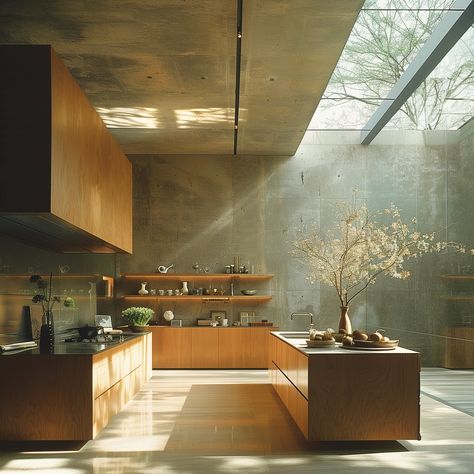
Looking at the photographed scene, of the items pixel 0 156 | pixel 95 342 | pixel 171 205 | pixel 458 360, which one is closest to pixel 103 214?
pixel 95 342

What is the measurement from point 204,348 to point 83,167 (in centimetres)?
572

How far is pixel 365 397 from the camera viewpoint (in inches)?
201

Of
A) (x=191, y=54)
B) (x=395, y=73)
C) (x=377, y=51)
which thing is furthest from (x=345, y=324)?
(x=395, y=73)

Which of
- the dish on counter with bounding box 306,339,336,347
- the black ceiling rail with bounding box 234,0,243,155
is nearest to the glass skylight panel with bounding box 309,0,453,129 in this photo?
the black ceiling rail with bounding box 234,0,243,155

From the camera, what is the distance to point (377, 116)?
33.6 feet

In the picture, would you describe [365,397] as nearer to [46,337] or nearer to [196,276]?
[46,337]

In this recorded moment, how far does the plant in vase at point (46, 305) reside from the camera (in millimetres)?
5730

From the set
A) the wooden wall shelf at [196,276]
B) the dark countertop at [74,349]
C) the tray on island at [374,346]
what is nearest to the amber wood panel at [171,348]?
the wooden wall shelf at [196,276]

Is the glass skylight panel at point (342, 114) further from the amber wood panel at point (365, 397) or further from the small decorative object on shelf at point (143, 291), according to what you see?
the amber wood panel at point (365, 397)

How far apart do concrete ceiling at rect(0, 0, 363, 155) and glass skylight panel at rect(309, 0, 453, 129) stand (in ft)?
2.06

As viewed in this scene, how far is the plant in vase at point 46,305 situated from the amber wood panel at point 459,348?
4.05m

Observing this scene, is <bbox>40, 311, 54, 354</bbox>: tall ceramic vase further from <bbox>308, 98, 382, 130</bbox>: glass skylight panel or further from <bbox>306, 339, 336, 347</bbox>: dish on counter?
<bbox>308, 98, 382, 130</bbox>: glass skylight panel

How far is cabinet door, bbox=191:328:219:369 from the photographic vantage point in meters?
10.8

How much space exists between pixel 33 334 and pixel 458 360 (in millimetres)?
4390
